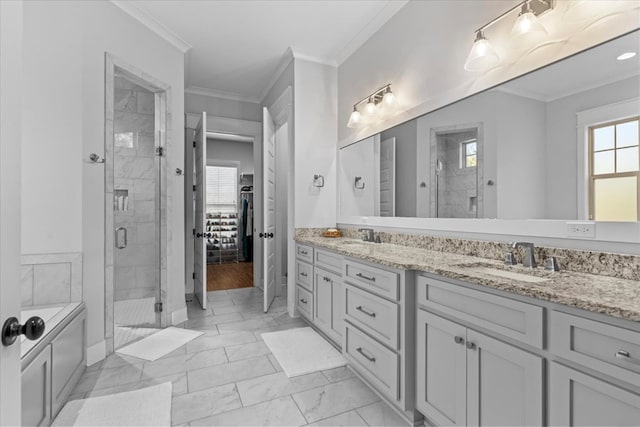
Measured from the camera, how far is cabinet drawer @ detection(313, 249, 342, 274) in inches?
104

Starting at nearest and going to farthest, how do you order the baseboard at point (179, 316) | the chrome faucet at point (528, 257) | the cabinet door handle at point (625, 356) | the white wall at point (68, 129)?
the cabinet door handle at point (625, 356) < the chrome faucet at point (528, 257) < the white wall at point (68, 129) < the baseboard at point (179, 316)

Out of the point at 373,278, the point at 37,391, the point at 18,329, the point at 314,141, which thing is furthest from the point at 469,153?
the point at 37,391

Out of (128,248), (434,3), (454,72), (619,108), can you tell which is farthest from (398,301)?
(128,248)

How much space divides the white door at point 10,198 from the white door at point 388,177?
2575 millimetres

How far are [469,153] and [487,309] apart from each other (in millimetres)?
1158

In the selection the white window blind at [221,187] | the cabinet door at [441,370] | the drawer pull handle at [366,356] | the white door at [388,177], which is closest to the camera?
the cabinet door at [441,370]

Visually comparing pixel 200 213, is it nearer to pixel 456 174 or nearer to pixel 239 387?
pixel 239 387

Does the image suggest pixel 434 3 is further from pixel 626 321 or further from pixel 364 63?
pixel 626 321

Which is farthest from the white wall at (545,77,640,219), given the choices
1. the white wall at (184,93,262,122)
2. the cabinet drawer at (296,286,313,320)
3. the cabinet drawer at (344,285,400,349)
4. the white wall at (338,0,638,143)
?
the white wall at (184,93,262,122)

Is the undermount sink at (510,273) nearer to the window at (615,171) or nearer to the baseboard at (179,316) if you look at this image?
the window at (615,171)

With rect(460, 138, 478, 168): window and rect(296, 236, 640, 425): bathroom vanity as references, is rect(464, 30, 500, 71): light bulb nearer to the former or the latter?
rect(460, 138, 478, 168): window

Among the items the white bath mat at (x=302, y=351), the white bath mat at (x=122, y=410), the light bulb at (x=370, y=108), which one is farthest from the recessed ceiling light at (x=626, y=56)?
the white bath mat at (x=122, y=410)

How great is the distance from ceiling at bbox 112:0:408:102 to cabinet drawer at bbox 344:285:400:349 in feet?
7.89

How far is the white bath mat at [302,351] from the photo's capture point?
246cm
